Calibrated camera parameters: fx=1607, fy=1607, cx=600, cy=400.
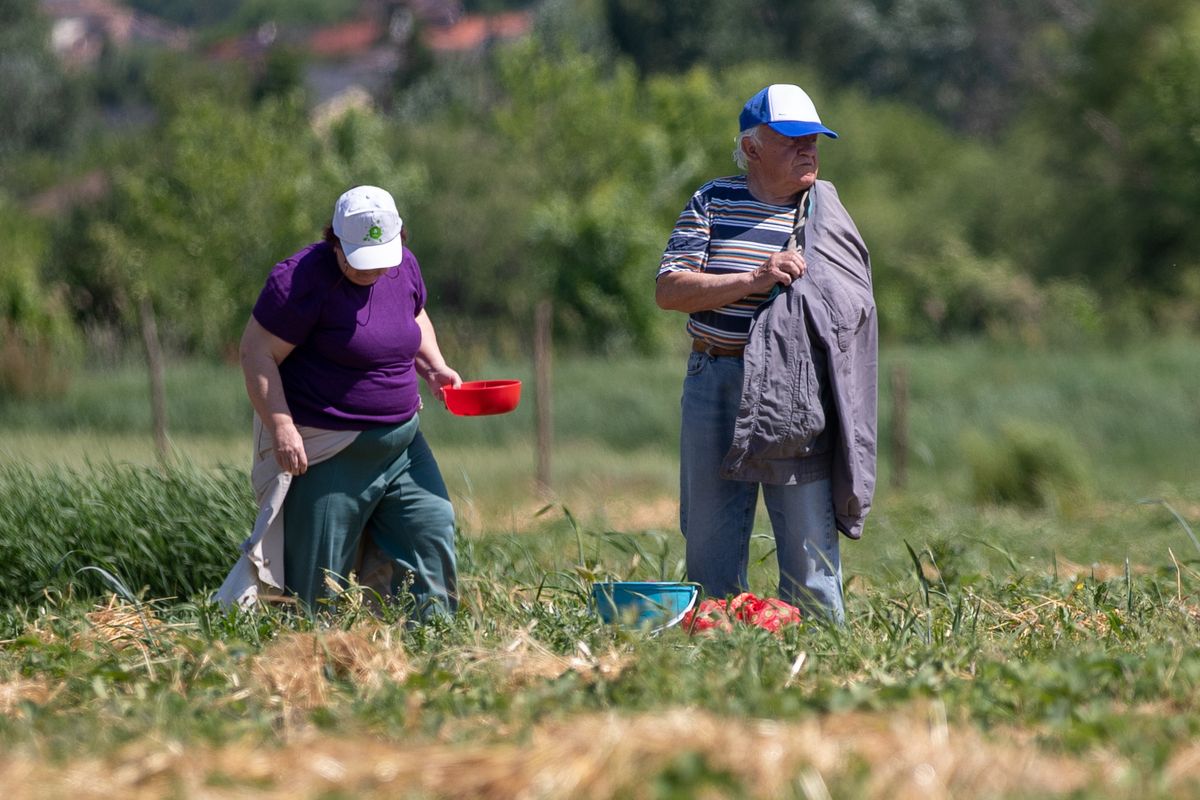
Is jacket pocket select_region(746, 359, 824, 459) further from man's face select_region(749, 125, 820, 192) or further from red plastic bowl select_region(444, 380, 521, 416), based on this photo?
red plastic bowl select_region(444, 380, 521, 416)

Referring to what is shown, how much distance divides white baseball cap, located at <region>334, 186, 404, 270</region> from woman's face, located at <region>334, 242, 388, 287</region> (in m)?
0.07

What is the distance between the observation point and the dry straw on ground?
2611mm

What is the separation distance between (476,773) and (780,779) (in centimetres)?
51

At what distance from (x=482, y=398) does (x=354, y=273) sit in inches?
20.9

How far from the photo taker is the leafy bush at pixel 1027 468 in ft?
36.5

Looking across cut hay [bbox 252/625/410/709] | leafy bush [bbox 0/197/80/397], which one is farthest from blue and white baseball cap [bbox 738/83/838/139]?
leafy bush [bbox 0/197/80/397]

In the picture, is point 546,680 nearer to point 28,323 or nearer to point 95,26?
point 28,323

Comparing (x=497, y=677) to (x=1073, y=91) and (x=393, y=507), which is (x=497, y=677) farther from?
(x=1073, y=91)

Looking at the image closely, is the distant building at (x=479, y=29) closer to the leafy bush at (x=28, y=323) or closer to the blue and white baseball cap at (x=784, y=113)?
the leafy bush at (x=28, y=323)

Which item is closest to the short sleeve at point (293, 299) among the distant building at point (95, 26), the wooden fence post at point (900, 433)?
the wooden fence post at point (900, 433)

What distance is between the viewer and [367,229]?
457cm

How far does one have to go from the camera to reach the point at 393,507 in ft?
16.1

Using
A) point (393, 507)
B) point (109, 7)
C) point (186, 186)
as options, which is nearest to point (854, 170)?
point (186, 186)

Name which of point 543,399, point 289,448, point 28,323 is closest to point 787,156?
point 289,448
